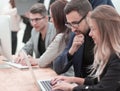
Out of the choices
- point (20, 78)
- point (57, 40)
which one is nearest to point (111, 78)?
point (20, 78)

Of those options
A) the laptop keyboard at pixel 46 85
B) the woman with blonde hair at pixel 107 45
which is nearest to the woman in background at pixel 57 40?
the laptop keyboard at pixel 46 85

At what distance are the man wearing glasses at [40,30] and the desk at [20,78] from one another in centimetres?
27

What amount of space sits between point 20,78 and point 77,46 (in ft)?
1.56

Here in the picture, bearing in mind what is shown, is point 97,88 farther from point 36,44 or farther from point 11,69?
point 36,44

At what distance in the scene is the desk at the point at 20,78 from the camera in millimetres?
1889

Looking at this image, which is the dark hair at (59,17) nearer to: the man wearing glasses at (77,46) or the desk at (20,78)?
the man wearing glasses at (77,46)

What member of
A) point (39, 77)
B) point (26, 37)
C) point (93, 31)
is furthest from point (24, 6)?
point (93, 31)

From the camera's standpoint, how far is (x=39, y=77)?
212 centimetres

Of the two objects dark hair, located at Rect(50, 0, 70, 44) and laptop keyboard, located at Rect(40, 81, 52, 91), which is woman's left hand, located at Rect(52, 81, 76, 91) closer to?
laptop keyboard, located at Rect(40, 81, 52, 91)

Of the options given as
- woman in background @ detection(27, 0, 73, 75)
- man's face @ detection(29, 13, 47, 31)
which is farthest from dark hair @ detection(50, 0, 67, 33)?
man's face @ detection(29, 13, 47, 31)

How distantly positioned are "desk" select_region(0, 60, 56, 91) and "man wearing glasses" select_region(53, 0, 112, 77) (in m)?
0.12

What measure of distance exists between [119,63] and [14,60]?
4.32 ft

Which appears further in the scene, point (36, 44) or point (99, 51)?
point (36, 44)

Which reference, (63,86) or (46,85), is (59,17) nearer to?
(46,85)
